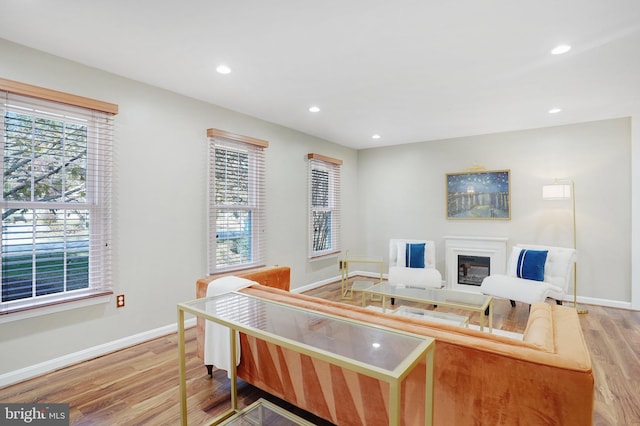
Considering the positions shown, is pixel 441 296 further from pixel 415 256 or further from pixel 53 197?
pixel 53 197

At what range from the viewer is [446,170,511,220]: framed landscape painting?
15.5 ft

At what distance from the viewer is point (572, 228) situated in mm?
4285

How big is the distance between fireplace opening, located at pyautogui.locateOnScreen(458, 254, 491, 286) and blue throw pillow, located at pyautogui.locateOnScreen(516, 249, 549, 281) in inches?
30.8

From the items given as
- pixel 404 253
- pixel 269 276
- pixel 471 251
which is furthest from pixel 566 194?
pixel 269 276

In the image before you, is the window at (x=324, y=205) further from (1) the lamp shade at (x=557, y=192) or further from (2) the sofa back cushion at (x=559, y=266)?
(1) the lamp shade at (x=557, y=192)

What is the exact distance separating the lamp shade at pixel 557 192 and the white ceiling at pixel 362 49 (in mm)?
947

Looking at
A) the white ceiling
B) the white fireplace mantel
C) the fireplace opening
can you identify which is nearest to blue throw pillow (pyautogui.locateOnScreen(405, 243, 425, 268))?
the white fireplace mantel

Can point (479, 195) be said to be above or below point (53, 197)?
above

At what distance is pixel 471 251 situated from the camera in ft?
15.8

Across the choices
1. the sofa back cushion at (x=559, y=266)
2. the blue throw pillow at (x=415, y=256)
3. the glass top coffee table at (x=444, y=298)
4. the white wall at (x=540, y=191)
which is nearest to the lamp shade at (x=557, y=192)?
the white wall at (x=540, y=191)

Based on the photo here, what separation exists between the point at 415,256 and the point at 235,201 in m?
2.66

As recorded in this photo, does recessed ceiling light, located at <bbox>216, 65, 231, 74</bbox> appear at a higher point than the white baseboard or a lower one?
higher

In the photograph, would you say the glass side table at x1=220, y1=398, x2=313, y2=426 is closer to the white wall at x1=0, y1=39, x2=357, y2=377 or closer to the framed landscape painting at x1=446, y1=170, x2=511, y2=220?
the white wall at x1=0, y1=39, x2=357, y2=377

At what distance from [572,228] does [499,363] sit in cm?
418
